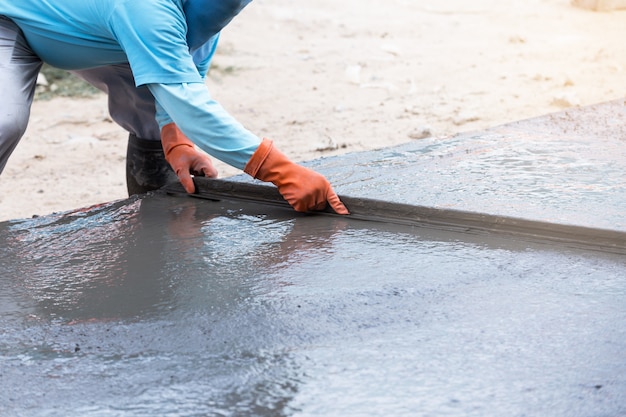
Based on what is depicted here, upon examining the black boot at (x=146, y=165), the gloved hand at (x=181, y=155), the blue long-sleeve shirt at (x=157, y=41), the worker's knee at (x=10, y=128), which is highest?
the blue long-sleeve shirt at (x=157, y=41)

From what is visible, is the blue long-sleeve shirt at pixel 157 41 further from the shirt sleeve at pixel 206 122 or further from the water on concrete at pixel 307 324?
the water on concrete at pixel 307 324

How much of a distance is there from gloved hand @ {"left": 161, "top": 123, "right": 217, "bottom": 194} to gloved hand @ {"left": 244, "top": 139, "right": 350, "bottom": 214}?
0.48 meters

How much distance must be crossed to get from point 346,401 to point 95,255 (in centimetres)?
110

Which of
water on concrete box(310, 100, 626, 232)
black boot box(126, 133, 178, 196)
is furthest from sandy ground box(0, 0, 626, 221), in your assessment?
water on concrete box(310, 100, 626, 232)

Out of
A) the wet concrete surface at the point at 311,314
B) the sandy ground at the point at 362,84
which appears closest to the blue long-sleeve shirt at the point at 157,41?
the wet concrete surface at the point at 311,314

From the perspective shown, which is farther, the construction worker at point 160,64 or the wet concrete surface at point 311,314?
the construction worker at point 160,64

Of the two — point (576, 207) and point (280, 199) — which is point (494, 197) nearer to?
point (576, 207)

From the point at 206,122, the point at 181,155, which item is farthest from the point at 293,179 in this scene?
the point at 181,155

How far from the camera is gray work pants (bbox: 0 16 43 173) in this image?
256cm

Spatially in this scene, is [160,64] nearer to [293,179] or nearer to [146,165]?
[293,179]

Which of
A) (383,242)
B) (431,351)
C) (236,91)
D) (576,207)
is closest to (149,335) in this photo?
(431,351)

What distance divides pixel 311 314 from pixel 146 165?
1668mm

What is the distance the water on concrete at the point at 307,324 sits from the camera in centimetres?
143

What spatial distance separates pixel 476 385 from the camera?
1.43m
